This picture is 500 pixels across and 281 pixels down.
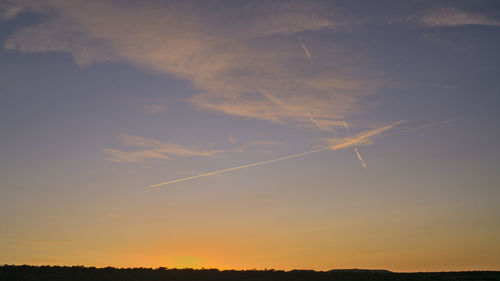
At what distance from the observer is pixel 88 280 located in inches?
2606

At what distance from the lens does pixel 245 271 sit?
274 feet

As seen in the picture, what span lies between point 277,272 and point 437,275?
2521cm

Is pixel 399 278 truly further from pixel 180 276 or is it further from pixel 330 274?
pixel 180 276

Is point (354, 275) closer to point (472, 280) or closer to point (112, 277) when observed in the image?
point (472, 280)

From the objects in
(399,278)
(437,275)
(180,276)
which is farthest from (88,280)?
(437,275)

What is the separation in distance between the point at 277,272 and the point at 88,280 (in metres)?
30.0

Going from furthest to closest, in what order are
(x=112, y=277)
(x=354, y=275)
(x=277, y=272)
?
(x=277, y=272) → (x=354, y=275) → (x=112, y=277)

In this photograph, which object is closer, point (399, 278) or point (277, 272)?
point (399, 278)

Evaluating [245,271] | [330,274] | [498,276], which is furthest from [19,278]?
[498,276]

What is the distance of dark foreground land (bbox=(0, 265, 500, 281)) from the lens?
219 feet

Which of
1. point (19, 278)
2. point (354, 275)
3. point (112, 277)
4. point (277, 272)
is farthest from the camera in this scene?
point (277, 272)

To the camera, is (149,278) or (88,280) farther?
(149,278)

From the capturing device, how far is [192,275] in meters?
76.1

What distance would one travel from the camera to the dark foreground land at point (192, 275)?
66787 mm
